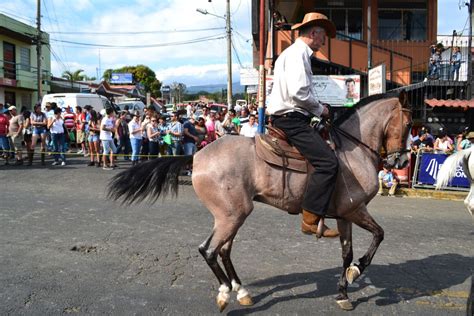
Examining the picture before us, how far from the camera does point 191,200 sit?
994cm

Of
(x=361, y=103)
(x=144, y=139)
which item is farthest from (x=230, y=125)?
(x=361, y=103)

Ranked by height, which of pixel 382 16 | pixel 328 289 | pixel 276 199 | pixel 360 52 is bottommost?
pixel 328 289

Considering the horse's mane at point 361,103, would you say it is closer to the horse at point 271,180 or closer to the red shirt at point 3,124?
the horse at point 271,180

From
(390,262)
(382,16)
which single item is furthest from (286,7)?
(390,262)

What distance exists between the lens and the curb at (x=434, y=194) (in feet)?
37.2

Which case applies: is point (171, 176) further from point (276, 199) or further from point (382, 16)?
point (382, 16)

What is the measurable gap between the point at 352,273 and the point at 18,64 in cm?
3398

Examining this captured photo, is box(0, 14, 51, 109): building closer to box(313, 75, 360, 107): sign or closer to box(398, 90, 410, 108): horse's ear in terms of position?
box(313, 75, 360, 107): sign

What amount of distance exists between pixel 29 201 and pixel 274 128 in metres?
6.72

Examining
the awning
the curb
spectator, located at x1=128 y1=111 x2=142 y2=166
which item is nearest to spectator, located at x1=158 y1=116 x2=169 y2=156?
spectator, located at x1=128 y1=111 x2=142 y2=166

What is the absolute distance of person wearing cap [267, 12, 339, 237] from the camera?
444 centimetres

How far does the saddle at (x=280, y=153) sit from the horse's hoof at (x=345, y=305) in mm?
1374

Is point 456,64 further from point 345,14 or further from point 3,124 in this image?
point 3,124

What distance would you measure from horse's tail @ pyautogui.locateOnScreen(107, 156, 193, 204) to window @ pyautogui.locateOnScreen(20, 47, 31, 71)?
33311mm
